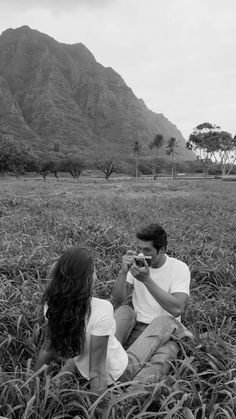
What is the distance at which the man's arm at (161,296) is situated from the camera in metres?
3.27

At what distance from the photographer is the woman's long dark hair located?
2.46 metres

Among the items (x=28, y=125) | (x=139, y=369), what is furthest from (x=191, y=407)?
(x=28, y=125)

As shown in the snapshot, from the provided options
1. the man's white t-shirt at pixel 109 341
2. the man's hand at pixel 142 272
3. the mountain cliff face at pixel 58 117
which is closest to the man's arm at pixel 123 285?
the man's hand at pixel 142 272

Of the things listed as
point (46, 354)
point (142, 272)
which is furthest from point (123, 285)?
point (46, 354)

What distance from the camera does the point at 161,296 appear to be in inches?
131

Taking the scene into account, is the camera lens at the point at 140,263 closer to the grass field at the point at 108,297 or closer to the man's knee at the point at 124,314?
the man's knee at the point at 124,314

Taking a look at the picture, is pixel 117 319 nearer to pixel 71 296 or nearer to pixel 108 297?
pixel 71 296

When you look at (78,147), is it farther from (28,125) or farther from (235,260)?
(235,260)

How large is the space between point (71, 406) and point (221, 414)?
1.03m

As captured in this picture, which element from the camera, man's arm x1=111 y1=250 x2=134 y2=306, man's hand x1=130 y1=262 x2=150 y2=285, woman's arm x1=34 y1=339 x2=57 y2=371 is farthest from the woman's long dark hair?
man's arm x1=111 y1=250 x2=134 y2=306

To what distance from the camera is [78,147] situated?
15175 cm

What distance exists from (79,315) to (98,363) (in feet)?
1.27

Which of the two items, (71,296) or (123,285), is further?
(123,285)

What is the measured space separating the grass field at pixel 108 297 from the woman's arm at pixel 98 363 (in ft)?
0.26
